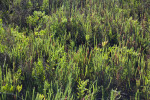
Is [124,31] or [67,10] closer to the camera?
[124,31]

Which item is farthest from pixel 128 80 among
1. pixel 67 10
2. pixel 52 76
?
pixel 67 10

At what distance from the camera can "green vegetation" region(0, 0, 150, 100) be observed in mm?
2686

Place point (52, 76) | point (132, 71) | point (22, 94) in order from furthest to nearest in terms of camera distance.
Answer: point (132, 71) < point (52, 76) < point (22, 94)

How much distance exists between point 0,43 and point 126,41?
91.8 inches

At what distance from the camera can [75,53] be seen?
3305 mm

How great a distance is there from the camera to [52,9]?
4.91 m

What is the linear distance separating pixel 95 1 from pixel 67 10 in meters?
Result: 0.93

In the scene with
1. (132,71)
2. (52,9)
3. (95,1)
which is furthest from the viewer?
(95,1)

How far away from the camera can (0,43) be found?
3252 millimetres

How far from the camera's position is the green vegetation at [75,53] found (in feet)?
8.81

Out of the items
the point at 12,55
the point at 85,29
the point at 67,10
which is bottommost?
the point at 12,55

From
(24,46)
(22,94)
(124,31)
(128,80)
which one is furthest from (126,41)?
(22,94)

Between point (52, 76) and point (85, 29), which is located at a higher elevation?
point (85, 29)

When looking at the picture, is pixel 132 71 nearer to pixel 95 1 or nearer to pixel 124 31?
pixel 124 31
